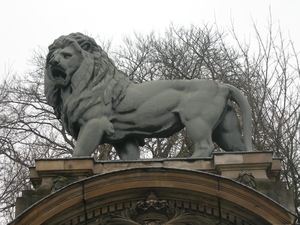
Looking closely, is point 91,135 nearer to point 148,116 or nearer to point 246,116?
point 148,116

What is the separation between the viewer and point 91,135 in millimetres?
8594

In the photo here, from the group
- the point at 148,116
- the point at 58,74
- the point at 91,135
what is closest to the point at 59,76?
the point at 58,74

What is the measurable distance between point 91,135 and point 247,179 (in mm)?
2224

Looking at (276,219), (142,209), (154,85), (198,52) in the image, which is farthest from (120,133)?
(198,52)

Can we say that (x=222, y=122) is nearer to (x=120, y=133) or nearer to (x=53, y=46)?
(x=120, y=133)

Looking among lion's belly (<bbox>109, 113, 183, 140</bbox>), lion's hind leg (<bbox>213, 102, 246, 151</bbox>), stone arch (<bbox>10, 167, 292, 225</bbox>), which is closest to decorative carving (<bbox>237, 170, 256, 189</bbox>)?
stone arch (<bbox>10, 167, 292, 225</bbox>)

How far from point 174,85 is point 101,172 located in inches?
70.8

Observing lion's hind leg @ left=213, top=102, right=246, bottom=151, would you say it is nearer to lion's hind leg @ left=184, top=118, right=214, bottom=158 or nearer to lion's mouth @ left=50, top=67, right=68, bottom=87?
lion's hind leg @ left=184, top=118, right=214, bottom=158

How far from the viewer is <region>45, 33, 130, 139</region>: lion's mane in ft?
29.1

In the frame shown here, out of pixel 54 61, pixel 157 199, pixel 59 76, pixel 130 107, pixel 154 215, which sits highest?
pixel 54 61

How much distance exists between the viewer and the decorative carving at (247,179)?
7804 millimetres

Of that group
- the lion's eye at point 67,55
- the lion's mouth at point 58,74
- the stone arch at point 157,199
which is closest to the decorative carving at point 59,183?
the stone arch at point 157,199

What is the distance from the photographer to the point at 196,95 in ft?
29.0

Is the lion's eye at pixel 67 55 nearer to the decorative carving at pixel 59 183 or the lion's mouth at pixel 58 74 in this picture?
the lion's mouth at pixel 58 74
